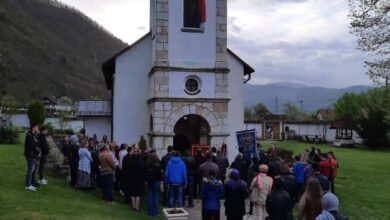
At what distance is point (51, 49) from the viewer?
96.9m

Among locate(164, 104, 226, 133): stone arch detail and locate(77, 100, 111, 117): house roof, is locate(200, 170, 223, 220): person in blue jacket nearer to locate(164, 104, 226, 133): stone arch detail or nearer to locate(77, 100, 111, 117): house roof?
locate(164, 104, 226, 133): stone arch detail

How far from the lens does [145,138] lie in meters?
21.2

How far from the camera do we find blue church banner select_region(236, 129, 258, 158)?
53.1ft

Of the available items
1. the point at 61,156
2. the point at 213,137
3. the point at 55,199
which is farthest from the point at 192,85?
the point at 55,199

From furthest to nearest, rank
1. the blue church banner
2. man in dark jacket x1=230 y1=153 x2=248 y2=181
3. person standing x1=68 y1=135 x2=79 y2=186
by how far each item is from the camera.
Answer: the blue church banner
person standing x1=68 y1=135 x2=79 y2=186
man in dark jacket x1=230 y1=153 x2=248 y2=181

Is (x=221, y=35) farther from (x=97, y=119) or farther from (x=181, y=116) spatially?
(x=97, y=119)

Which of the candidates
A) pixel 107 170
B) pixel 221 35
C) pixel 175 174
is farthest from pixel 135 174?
pixel 221 35

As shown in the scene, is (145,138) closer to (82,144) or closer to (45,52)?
(82,144)

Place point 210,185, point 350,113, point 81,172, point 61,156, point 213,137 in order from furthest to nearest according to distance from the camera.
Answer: point 350,113 → point 213,137 → point 61,156 → point 81,172 → point 210,185

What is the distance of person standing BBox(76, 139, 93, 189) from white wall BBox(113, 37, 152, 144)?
6.83m

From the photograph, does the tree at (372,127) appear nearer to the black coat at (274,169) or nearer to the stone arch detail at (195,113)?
the stone arch detail at (195,113)

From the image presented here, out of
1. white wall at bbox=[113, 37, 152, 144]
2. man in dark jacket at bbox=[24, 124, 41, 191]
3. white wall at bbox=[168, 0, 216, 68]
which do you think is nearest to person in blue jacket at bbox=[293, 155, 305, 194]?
white wall at bbox=[168, 0, 216, 68]

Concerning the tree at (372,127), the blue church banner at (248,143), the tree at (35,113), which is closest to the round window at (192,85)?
the blue church banner at (248,143)

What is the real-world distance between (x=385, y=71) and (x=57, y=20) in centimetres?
10365
